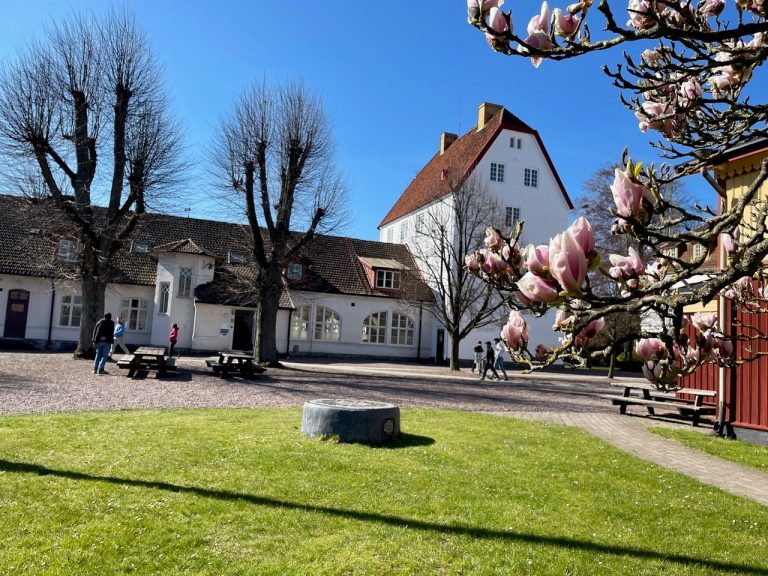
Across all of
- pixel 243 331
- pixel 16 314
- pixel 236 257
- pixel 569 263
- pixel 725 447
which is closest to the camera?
pixel 569 263

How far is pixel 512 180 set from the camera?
37.2 m

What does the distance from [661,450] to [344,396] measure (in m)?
8.17

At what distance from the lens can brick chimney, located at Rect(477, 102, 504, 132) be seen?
4041cm

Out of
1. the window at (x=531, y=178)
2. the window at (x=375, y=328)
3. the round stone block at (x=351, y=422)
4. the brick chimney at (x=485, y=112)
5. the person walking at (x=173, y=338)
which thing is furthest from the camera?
the brick chimney at (x=485, y=112)

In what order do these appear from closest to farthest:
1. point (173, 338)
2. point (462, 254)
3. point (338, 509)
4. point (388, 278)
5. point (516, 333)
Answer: point (516, 333) < point (338, 509) < point (173, 338) < point (462, 254) < point (388, 278)

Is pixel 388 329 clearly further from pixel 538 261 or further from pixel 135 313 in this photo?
pixel 538 261

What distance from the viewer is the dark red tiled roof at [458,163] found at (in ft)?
117

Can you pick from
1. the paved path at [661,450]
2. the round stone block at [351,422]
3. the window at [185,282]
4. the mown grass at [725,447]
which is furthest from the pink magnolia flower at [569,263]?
the window at [185,282]

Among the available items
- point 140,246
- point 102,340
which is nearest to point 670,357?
point 102,340

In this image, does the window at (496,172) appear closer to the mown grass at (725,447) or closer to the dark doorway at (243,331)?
the dark doorway at (243,331)

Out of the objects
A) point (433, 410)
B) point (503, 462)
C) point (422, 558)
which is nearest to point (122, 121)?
point (433, 410)

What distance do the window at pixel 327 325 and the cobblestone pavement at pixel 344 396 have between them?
37.7ft

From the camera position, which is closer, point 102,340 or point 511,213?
point 102,340

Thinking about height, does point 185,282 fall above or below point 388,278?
below
